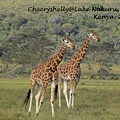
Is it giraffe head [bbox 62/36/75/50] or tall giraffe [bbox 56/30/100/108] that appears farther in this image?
tall giraffe [bbox 56/30/100/108]

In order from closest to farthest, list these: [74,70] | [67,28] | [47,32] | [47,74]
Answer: [47,74]
[74,70]
[47,32]
[67,28]

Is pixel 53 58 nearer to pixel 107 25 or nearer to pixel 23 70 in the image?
pixel 23 70

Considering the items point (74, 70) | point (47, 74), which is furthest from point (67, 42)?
point (74, 70)

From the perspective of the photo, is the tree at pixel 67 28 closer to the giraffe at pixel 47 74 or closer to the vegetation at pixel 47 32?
the vegetation at pixel 47 32

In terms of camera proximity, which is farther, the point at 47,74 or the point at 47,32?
the point at 47,32

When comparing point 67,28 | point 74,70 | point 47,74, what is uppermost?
point 67,28

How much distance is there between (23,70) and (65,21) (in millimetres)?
52153

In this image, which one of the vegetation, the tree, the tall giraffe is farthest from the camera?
the tree

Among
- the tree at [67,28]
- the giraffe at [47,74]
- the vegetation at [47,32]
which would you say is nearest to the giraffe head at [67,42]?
the giraffe at [47,74]

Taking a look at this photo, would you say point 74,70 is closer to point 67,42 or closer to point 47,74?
point 67,42

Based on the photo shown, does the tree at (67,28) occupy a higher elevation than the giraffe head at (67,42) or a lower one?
lower

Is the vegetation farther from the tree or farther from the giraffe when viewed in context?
the giraffe

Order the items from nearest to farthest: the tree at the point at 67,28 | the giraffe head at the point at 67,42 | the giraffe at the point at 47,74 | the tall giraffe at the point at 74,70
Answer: the giraffe at the point at 47,74
the giraffe head at the point at 67,42
the tall giraffe at the point at 74,70
the tree at the point at 67,28

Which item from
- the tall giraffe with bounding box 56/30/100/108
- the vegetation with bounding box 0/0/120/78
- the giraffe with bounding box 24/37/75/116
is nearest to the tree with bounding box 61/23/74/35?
the vegetation with bounding box 0/0/120/78
